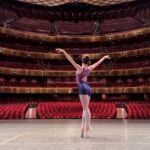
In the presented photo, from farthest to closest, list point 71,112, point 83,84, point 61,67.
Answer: point 61,67 → point 71,112 → point 83,84

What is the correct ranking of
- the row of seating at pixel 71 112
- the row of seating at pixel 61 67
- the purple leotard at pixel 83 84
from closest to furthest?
the purple leotard at pixel 83 84, the row of seating at pixel 71 112, the row of seating at pixel 61 67

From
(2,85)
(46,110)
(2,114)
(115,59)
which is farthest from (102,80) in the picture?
(2,114)

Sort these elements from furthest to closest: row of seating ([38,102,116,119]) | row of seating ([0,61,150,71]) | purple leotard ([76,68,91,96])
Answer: row of seating ([0,61,150,71])
row of seating ([38,102,116,119])
purple leotard ([76,68,91,96])

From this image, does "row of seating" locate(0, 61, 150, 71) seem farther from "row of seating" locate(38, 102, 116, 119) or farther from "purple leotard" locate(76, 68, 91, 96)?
"purple leotard" locate(76, 68, 91, 96)

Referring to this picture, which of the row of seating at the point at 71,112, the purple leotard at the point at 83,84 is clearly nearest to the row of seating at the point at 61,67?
the row of seating at the point at 71,112

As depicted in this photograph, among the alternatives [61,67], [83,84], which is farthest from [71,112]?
[61,67]

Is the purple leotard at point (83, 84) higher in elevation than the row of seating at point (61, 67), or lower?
lower

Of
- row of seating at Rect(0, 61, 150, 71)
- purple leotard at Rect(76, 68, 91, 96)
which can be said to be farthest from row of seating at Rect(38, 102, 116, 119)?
row of seating at Rect(0, 61, 150, 71)

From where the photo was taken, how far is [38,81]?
4794 centimetres

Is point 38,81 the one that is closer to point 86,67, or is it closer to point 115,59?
point 115,59

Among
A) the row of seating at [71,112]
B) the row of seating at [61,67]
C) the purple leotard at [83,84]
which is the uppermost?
the row of seating at [61,67]

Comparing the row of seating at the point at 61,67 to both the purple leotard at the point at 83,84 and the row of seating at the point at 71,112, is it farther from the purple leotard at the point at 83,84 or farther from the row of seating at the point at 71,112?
the purple leotard at the point at 83,84

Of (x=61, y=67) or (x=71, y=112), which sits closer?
(x=71, y=112)

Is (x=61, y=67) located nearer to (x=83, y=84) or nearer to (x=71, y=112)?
(x=71, y=112)
